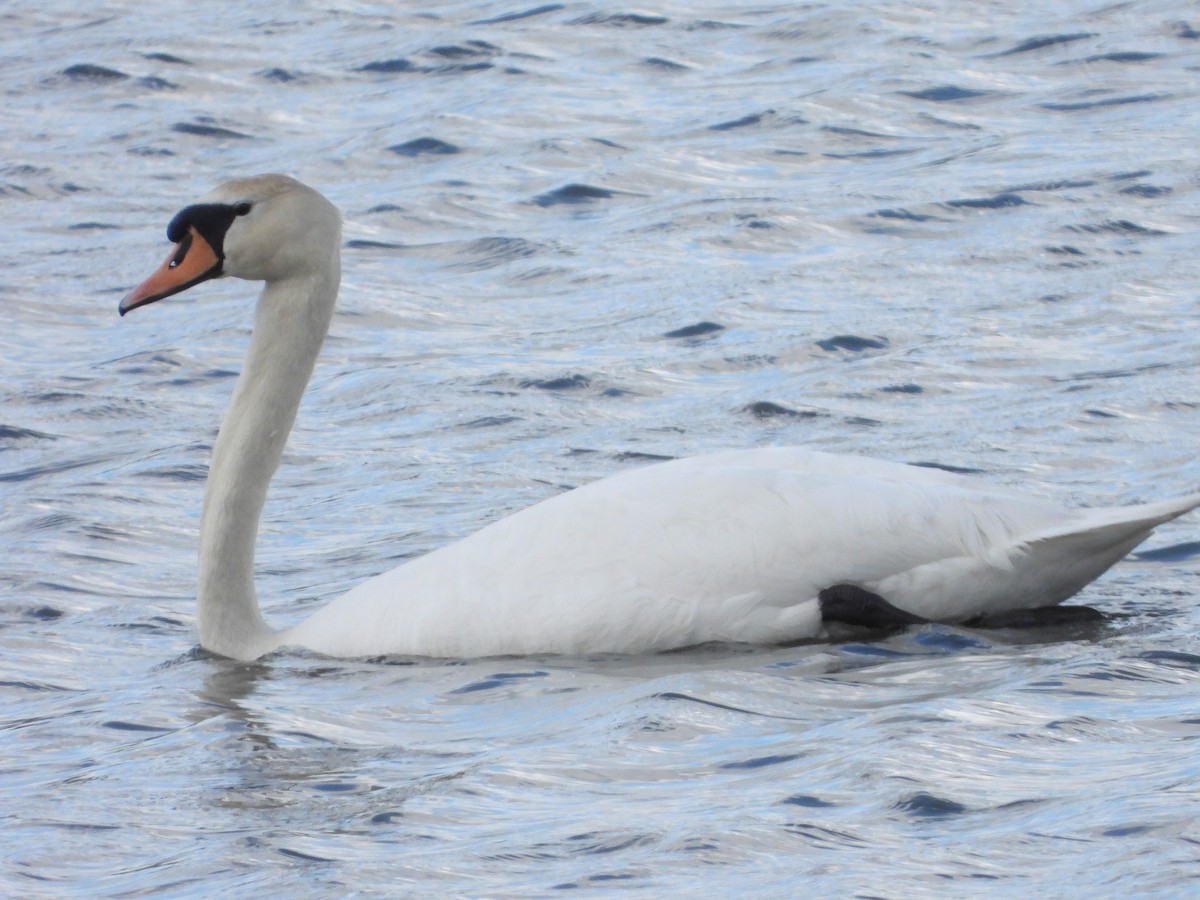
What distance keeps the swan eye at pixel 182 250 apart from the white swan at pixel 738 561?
4.18 ft

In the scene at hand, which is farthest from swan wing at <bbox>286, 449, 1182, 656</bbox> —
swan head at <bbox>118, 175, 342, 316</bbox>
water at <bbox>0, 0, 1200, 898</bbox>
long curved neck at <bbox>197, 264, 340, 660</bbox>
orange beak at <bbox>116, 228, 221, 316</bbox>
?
orange beak at <bbox>116, 228, 221, 316</bbox>

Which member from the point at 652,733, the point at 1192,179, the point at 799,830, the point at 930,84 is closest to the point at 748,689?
the point at 652,733

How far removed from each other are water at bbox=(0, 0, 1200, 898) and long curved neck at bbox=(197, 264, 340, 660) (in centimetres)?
21

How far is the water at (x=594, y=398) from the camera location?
4965 millimetres

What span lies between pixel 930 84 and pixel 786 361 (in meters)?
6.22

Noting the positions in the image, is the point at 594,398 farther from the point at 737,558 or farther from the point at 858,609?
the point at 858,609

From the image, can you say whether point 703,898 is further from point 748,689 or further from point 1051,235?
point 1051,235

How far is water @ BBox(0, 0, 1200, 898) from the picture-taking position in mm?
4965

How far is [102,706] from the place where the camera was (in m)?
6.57

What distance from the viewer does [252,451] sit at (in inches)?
294

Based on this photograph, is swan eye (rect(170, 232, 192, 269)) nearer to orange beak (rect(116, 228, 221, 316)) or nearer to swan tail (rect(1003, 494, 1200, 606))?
orange beak (rect(116, 228, 221, 316))

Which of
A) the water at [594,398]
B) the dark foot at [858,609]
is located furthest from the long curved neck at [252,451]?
the dark foot at [858,609]

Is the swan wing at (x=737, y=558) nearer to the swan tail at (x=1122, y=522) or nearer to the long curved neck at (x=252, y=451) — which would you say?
the swan tail at (x=1122, y=522)

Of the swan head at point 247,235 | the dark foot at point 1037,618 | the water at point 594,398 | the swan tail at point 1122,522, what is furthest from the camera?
the swan head at point 247,235
